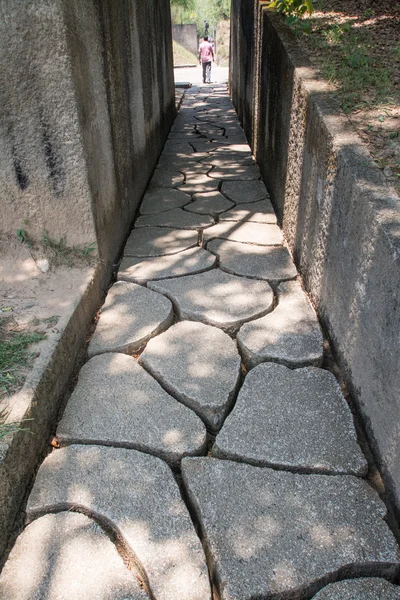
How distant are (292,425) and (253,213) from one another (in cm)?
185

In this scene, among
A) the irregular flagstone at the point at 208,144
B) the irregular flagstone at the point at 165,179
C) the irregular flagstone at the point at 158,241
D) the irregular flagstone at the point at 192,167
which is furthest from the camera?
the irregular flagstone at the point at 208,144

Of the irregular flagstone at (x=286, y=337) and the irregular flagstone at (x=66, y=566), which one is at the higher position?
the irregular flagstone at (x=286, y=337)

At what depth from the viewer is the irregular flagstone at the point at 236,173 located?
12.0 ft

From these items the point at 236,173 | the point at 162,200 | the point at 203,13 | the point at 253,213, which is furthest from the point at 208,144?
the point at 203,13

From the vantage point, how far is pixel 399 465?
1.11 meters

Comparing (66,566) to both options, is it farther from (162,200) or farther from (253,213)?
(162,200)

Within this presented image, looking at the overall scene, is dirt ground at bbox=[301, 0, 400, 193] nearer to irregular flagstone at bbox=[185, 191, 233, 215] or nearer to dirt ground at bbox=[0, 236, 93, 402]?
irregular flagstone at bbox=[185, 191, 233, 215]

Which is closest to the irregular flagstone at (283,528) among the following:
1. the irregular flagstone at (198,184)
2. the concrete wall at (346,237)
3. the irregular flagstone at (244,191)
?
the concrete wall at (346,237)

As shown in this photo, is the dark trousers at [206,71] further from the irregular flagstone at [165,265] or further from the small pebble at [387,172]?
the small pebble at [387,172]

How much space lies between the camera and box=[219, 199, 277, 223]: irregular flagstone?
2.84 m

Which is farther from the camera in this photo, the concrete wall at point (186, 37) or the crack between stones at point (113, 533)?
the concrete wall at point (186, 37)

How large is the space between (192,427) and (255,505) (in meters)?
0.31

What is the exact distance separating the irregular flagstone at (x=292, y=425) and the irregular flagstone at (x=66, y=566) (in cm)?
41

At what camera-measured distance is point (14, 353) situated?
144 centimetres
